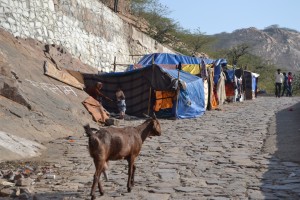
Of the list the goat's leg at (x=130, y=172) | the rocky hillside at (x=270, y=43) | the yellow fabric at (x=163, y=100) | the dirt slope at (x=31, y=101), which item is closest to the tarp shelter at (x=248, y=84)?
the yellow fabric at (x=163, y=100)

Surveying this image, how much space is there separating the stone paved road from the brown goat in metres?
0.50

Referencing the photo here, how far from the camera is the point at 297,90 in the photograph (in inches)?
1971

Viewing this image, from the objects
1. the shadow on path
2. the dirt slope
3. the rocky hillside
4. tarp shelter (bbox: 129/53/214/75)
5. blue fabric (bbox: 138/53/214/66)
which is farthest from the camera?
the rocky hillside

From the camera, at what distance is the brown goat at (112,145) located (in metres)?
5.66

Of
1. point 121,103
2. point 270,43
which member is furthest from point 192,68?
point 270,43

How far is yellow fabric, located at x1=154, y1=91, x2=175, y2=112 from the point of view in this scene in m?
17.6

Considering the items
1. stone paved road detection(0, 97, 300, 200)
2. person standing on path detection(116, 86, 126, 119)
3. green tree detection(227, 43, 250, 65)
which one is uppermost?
green tree detection(227, 43, 250, 65)

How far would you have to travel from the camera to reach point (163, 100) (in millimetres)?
17719

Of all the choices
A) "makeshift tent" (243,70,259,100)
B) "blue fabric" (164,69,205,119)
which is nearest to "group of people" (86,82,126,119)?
"blue fabric" (164,69,205,119)

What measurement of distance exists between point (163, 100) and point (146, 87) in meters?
0.95

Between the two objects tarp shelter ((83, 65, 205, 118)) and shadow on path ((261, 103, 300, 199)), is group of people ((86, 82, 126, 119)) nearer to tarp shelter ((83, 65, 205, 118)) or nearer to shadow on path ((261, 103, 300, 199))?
tarp shelter ((83, 65, 205, 118))

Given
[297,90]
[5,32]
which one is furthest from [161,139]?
[297,90]

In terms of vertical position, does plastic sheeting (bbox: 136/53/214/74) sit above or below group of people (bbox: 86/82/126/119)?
above

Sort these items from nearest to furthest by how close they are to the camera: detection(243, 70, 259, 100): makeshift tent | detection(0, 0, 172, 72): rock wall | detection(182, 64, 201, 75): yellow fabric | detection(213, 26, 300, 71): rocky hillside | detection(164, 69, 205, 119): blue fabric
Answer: detection(0, 0, 172, 72): rock wall, detection(164, 69, 205, 119): blue fabric, detection(182, 64, 201, 75): yellow fabric, detection(243, 70, 259, 100): makeshift tent, detection(213, 26, 300, 71): rocky hillside
